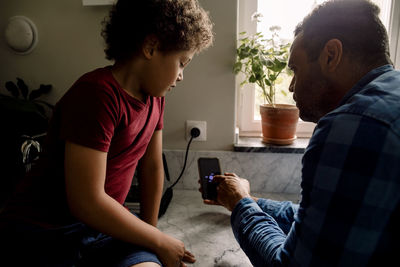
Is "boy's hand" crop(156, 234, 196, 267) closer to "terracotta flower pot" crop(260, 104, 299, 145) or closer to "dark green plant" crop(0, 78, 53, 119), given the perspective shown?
"terracotta flower pot" crop(260, 104, 299, 145)

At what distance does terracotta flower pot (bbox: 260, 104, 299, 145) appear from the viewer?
1.18 metres

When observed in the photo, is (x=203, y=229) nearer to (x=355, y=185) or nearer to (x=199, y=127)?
(x=199, y=127)

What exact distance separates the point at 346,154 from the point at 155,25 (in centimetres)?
50

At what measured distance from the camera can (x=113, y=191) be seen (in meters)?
0.82

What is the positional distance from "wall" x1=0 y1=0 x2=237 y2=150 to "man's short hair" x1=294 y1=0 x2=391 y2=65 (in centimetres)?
58

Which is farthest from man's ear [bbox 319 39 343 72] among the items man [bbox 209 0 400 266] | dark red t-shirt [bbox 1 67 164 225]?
dark red t-shirt [bbox 1 67 164 225]

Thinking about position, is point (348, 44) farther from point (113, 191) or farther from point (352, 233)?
point (113, 191)

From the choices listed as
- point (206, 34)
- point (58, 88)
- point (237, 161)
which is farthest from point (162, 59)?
point (58, 88)

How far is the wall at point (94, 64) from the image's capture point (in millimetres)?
1183

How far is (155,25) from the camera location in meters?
0.72

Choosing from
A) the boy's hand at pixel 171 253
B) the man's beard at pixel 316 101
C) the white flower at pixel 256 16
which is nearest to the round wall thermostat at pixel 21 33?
the white flower at pixel 256 16

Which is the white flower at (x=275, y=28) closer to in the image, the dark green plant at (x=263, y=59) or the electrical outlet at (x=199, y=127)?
the dark green plant at (x=263, y=59)

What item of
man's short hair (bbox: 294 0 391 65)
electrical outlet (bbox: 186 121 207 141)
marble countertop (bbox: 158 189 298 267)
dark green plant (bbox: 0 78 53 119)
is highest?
man's short hair (bbox: 294 0 391 65)

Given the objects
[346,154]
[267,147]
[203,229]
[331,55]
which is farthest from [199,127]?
[346,154]
